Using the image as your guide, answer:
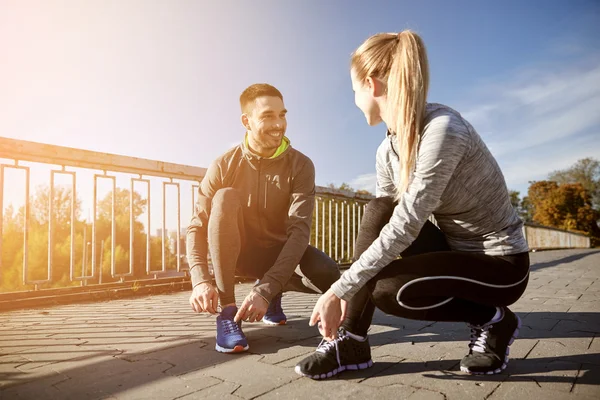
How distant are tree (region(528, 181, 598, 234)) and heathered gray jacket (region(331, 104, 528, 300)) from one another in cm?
4878

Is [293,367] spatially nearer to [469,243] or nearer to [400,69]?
[469,243]

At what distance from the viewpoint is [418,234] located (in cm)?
151

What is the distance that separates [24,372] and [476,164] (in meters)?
2.16

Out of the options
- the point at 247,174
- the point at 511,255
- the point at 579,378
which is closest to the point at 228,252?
the point at 247,174

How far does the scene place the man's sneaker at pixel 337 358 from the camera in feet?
5.03

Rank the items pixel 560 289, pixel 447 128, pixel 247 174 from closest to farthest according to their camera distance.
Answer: pixel 447 128
pixel 247 174
pixel 560 289

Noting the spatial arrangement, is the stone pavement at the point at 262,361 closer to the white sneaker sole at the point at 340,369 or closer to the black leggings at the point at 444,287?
the white sneaker sole at the point at 340,369

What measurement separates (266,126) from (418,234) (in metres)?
1.33

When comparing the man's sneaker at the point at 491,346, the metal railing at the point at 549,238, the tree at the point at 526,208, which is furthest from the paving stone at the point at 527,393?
the tree at the point at 526,208

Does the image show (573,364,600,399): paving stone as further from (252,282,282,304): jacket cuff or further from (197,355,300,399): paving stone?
(252,282,282,304): jacket cuff

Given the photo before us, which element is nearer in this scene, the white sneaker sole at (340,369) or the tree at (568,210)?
the white sneaker sole at (340,369)

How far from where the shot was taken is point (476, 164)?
1.53 metres

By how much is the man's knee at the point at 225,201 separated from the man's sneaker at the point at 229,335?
55 centimetres

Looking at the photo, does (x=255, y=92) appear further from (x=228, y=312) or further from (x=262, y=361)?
(x=262, y=361)
